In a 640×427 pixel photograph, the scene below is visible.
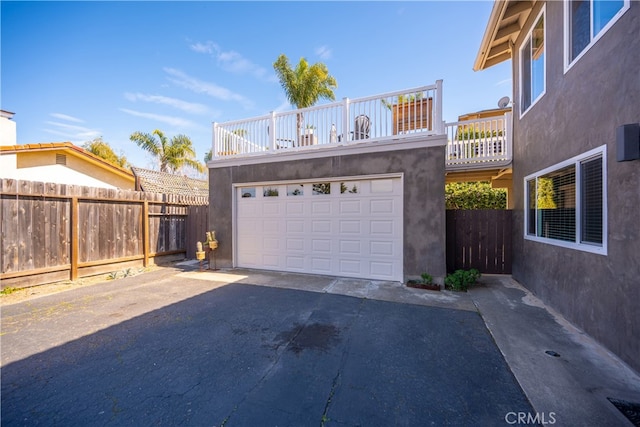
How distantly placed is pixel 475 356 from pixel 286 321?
2.41 meters

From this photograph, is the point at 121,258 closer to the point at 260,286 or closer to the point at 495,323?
the point at 260,286

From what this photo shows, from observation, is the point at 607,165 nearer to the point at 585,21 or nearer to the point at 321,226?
the point at 585,21

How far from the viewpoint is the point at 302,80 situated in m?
11.8

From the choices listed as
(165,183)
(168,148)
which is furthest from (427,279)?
(168,148)

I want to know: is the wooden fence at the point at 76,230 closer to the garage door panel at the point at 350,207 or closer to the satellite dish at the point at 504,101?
the garage door panel at the point at 350,207

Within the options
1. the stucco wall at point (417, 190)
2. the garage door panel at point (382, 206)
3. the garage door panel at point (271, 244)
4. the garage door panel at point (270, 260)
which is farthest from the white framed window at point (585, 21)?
the garage door panel at point (270, 260)

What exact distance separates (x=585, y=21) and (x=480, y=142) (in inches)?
129

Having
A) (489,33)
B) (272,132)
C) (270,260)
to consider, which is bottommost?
(270,260)

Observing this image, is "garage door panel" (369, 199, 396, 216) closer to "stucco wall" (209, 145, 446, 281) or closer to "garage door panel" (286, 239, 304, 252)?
"stucco wall" (209, 145, 446, 281)

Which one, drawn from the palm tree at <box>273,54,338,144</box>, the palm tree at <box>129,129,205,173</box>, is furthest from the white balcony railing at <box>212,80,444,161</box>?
the palm tree at <box>129,129,205,173</box>

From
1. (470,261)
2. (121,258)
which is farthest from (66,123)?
(470,261)

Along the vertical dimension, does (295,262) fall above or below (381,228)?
below

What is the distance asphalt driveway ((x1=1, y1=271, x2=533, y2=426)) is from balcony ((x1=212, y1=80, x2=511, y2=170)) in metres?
3.77

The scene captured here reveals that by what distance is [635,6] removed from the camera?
2.57 m
